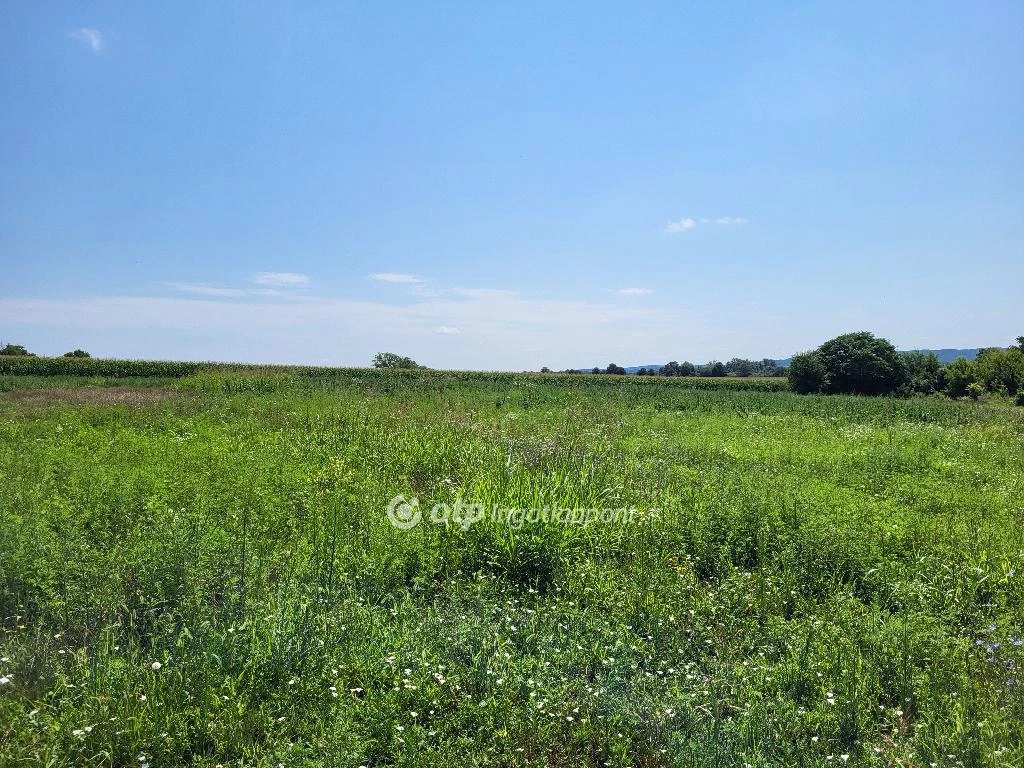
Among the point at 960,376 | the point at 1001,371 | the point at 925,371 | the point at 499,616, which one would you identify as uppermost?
the point at 925,371

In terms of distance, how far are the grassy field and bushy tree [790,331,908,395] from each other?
159 feet

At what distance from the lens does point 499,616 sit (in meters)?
4.64

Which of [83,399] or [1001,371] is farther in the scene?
[1001,371]

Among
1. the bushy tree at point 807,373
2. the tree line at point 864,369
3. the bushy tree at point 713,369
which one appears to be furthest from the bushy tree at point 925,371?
the bushy tree at point 713,369

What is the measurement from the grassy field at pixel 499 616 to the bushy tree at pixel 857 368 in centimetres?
4833

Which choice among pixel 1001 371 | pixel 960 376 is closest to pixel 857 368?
pixel 1001 371

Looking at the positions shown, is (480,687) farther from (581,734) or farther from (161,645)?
(161,645)

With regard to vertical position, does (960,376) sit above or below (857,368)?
below

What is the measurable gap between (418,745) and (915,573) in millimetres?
5313

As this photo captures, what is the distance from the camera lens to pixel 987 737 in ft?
10.7

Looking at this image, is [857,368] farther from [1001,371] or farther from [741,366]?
[741,366]

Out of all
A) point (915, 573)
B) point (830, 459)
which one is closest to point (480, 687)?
point (915, 573)

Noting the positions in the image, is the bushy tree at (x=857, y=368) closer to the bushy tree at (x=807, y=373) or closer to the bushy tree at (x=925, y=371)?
the bushy tree at (x=807, y=373)

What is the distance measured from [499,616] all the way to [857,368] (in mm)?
57442
